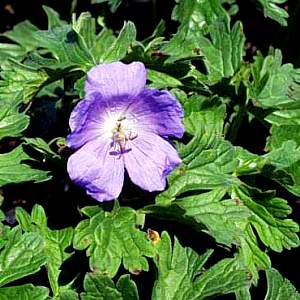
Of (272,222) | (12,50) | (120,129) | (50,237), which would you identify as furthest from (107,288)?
(12,50)

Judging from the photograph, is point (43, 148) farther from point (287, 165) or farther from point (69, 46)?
point (287, 165)

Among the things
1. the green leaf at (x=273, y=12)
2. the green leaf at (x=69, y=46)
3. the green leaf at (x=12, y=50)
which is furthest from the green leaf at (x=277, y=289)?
the green leaf at (x=12, y=50)

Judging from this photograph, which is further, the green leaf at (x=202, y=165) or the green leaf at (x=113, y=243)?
the green leaf at (x=202, y=165)

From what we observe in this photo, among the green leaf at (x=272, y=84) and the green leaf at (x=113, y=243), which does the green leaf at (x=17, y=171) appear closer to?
the green leaf at (x=113, y=243)

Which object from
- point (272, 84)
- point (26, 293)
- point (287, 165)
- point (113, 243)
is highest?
point (272, 84)

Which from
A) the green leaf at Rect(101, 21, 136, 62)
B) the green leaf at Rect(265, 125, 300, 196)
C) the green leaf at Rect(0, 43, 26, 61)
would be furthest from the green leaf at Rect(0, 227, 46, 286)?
the green leaf at Rect(0, 43, 26, 61)

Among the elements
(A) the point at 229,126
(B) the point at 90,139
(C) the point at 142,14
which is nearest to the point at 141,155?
(B) the point at 90,139
